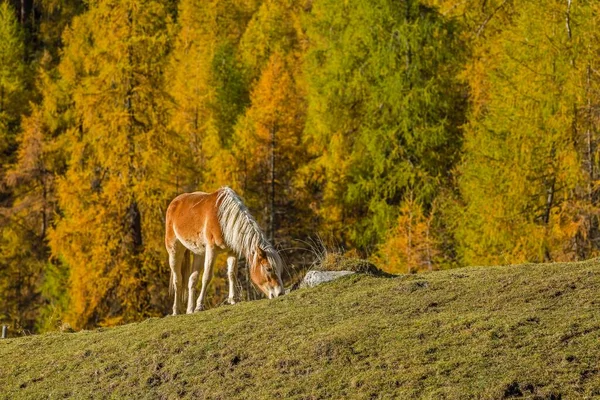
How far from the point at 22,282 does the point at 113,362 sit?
3105 centimetres

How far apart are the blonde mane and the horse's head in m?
0.03

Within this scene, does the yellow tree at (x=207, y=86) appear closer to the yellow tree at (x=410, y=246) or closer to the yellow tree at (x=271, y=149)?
the yellow tree at (x=271, y=149)

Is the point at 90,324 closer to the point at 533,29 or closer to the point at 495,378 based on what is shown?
the point at 533,29

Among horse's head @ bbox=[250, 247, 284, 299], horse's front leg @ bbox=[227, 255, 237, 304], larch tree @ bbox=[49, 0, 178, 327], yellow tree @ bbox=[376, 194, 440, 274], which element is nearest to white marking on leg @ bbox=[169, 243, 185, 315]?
horse's front leg @ bbox=[227, 255, 237, 304]

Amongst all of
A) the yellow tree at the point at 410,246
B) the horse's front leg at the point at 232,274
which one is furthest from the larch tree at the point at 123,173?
the horse's front leg at the point at 232,274

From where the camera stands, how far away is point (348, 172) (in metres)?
32.8

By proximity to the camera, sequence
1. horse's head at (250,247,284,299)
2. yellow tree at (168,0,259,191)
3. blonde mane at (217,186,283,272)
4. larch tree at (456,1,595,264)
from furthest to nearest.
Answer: yellow tree at (168,0,259,191), larch tree at (456,1,595,264), blonde mane at (217,186,283,272), horse's head at (250,247,284,299)

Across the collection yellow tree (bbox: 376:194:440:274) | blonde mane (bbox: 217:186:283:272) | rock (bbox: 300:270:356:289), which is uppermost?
blonde mane (bbox: 217:186:283:272)

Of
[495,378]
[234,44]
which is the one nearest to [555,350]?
[495,378]

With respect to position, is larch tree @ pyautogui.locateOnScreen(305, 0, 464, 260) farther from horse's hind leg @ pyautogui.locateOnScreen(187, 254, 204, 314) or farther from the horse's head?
the horse's head

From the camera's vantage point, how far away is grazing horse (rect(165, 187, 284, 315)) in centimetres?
1302

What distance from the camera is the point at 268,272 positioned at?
42.3ft

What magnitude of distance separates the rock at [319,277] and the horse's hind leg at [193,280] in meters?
2.05

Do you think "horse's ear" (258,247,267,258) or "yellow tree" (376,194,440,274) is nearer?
"horse's ear" (258,247,267,258)
